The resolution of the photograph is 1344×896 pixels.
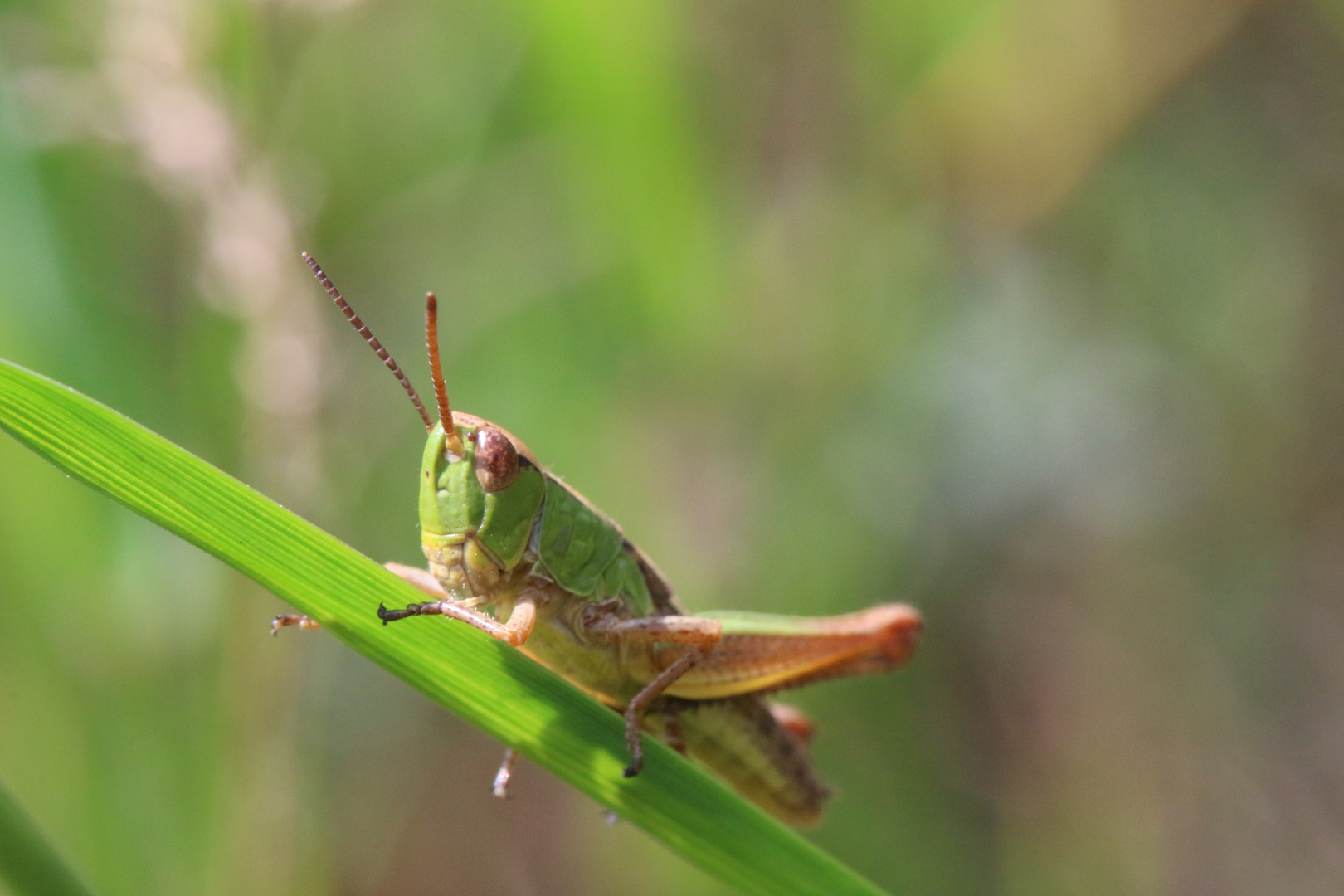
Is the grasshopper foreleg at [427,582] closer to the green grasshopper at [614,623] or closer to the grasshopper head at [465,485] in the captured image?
the green grasshopper at [614,623]

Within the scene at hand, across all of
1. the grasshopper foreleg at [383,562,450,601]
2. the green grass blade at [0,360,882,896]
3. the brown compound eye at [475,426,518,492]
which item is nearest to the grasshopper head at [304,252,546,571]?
the brown compound eye at [475,426,518,492]

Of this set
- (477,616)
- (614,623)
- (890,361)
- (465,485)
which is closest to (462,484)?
(465,485)

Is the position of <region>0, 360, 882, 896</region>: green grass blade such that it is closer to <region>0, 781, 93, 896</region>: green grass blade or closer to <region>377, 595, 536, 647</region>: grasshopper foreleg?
<region>377, 595, 536, 647</region>: grasshopper foreleg

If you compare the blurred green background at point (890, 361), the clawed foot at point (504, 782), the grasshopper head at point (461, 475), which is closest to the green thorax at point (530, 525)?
the grasshopper head at point (461, 475)

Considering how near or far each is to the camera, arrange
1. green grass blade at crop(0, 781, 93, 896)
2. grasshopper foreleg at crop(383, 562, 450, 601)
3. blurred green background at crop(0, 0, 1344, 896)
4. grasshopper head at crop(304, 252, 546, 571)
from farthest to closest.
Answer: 1. blurred green background at crop(0, 0, 1344, 896)
2. grasshopper foreleg at crop(383, 562, 450, 601)
3. grasshopper head at crop(304, 252, 546, 571)
4. green grass blade at crop(0, 781, 93, 896)

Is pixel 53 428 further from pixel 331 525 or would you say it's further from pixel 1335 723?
pixel 1335 723

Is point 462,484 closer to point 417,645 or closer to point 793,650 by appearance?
point 417,645

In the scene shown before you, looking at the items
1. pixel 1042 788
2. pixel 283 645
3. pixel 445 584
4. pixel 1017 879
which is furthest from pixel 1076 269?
pixel 283 645
